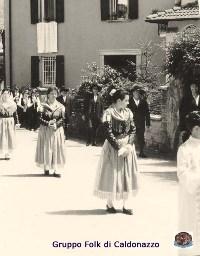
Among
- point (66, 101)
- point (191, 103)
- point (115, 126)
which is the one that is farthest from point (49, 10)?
point (115, 126)

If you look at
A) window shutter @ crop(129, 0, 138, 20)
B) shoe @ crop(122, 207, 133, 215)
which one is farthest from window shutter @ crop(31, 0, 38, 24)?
shoe @ crop(122, 207, 133, 215)

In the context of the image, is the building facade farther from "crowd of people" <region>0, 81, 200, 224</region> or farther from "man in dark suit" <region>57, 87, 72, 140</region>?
"crowd of people" <region>0, 81, 200, 224</region>

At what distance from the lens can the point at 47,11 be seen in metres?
29.3

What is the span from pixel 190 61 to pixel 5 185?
4.94 meters

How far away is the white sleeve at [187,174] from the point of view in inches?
257

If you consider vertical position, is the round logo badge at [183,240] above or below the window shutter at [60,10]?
below

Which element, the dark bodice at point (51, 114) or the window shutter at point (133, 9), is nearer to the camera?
the dark bodice at point (51, 114)

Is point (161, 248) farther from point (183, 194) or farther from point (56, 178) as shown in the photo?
point (56, 178)

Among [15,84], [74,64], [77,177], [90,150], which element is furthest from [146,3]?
[77,177]

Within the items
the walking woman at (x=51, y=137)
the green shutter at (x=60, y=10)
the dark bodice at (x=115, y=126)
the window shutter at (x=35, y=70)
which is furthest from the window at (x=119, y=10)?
the dark bodice at (x=115, y=126)

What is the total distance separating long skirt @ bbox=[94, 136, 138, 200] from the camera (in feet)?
32.8

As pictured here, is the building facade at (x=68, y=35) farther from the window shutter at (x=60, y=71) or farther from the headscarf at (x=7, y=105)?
the headscarf at (x=7, y=105)

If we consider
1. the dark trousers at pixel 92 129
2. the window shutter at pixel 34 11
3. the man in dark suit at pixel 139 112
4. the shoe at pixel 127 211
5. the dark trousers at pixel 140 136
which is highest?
the window shutter at pixel 34 11

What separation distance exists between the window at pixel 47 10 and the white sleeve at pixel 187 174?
23.0 m
